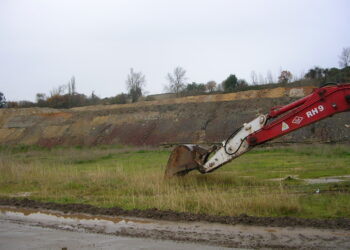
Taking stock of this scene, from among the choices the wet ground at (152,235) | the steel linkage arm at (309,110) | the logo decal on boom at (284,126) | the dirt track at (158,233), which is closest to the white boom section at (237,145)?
the steel linkage arm at (309,110)

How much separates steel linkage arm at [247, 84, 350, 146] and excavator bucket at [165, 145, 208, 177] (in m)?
1.84

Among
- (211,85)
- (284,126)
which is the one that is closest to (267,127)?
(284,126)

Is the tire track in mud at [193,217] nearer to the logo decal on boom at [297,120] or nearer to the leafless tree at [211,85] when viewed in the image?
the logo decal on boom at [297,120]

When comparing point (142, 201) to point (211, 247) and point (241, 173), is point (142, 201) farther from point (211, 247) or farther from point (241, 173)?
point (241, 173)

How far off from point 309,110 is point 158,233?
5612 millimetres

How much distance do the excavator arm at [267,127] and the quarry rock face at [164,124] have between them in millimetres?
20409

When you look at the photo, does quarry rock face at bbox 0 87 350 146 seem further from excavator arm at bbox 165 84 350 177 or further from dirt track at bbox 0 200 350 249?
dirt track at bbox 0 200 350 249

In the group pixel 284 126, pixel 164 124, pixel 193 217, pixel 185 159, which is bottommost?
pixel 193 217

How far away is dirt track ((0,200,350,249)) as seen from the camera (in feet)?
22.1

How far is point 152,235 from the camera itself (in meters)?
7.59

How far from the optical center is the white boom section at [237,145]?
1187 cm

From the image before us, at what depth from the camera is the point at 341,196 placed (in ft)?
32.9

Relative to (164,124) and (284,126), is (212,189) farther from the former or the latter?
(164,124)

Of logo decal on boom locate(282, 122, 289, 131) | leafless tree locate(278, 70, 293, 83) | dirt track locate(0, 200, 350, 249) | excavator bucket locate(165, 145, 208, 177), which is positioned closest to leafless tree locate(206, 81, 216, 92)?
leafless tree locate(278, 70, 293, 83)
